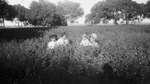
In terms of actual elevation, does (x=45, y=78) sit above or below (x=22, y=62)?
below

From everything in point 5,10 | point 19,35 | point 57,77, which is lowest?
point 57,77

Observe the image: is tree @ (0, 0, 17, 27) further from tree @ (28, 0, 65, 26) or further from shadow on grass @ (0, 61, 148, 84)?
shadow on grass @ (0, 61, 148, 84)

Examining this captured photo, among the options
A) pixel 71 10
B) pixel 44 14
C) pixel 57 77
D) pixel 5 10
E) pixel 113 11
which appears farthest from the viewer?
pixel 71 10

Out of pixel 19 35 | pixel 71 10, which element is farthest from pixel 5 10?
pixel 71 10

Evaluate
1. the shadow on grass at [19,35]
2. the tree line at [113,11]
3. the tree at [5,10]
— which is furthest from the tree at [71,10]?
the shadow on grass at [19,35]

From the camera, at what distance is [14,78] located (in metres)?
3.39

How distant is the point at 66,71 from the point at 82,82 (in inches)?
29.2

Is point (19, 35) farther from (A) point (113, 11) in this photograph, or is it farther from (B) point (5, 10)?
(A) point (113, 11)

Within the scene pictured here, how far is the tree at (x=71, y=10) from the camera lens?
81062 mm

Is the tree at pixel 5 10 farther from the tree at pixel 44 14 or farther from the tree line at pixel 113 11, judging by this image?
the tree line at pixel 113 11

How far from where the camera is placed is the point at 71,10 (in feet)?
267

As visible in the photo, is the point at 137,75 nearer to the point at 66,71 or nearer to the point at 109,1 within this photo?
the point at 66,71

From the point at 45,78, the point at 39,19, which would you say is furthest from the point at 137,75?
the point at 39,19

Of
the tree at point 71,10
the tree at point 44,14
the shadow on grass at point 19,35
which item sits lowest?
the shadow on grass at point 19,35
